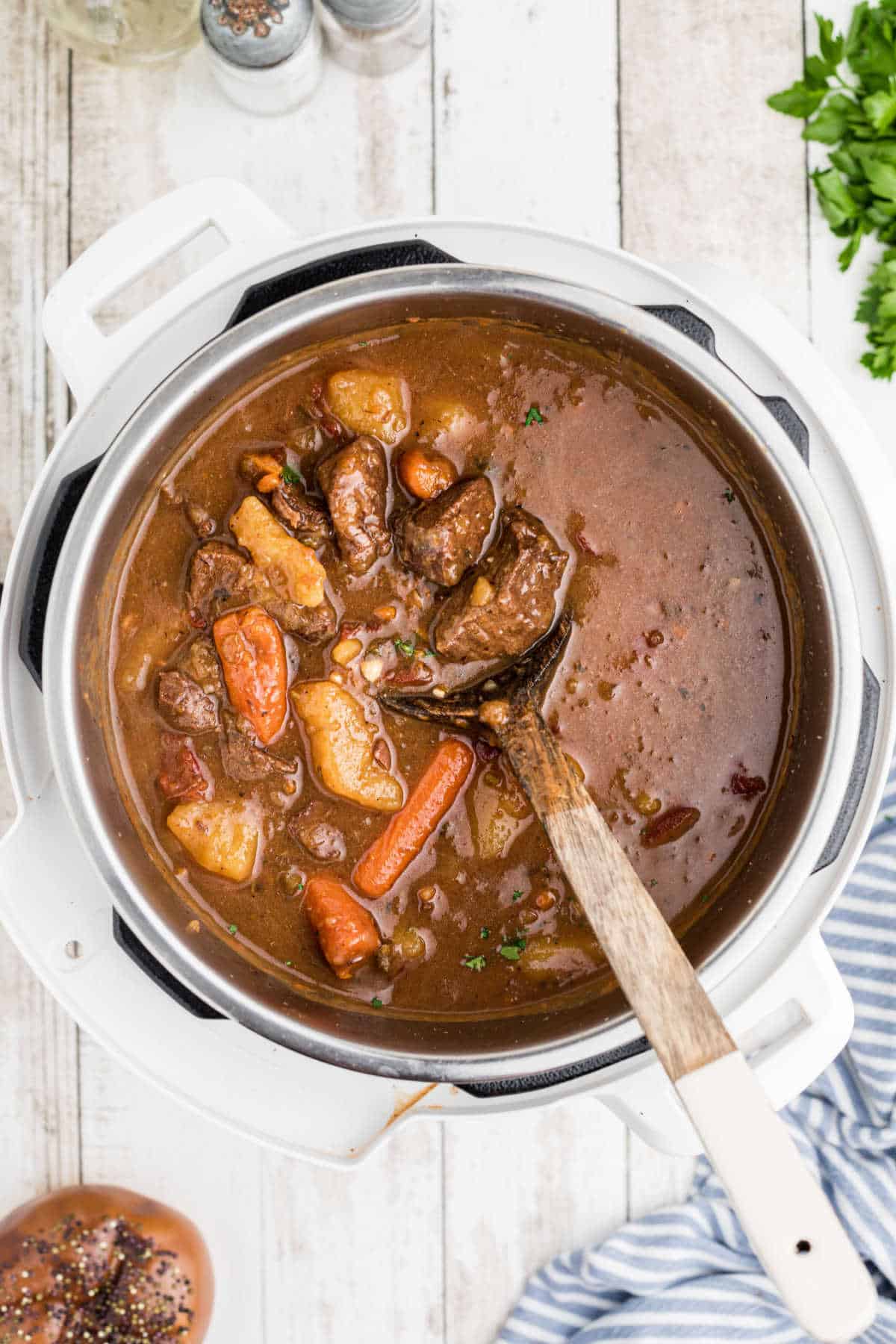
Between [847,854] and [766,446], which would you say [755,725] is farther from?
[766,446]

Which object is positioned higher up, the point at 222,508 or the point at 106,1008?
the point at 222,508

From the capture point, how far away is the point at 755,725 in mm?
2344

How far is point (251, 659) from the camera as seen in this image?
7.41 feet

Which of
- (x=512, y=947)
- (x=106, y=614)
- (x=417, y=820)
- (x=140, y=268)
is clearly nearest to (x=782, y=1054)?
(x=512, y=947)

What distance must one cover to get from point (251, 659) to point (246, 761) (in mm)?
203

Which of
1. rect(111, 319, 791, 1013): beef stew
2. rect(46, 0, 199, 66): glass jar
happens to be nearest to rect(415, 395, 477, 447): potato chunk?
rect(111, 319, 791, 1013): beef stew

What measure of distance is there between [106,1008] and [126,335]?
1.31m

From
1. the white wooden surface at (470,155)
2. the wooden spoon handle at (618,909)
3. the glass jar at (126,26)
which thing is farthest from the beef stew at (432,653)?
the glass jar at (126,26)

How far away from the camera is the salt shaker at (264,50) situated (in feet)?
7.79

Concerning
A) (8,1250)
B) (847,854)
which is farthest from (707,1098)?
(8,1250)

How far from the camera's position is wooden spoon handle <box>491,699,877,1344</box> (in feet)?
5.05

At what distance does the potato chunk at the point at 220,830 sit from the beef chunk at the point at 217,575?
412 mm

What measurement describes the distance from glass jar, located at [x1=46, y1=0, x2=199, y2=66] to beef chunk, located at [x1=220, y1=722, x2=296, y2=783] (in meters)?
1.54

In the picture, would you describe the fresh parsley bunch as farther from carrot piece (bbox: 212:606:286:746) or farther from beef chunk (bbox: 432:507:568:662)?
carrot piece (bbox: 212:606:286:746)
